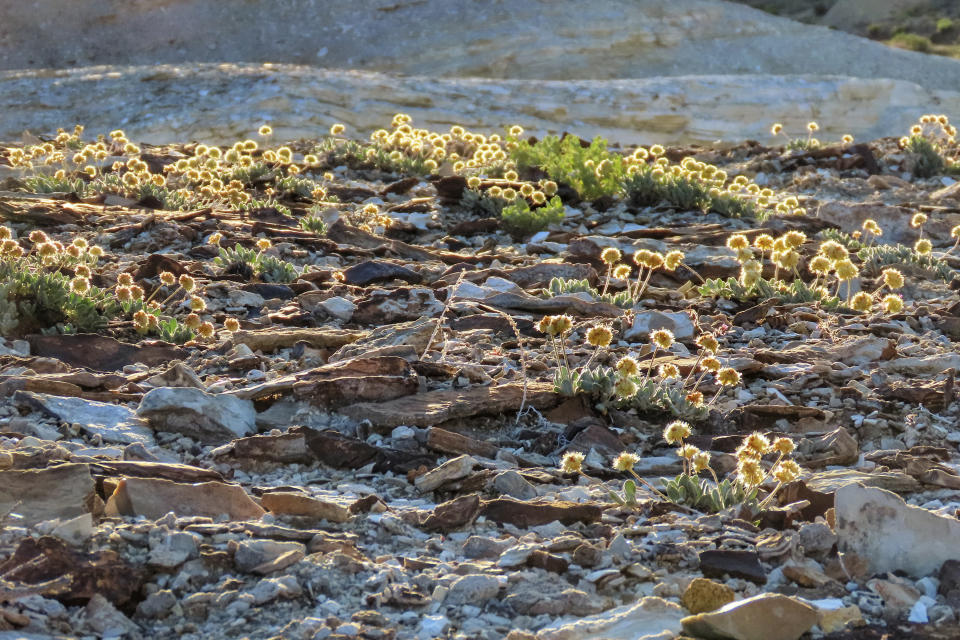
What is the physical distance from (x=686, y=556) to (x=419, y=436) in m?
1.36

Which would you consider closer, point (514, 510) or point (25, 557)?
point (25, 557)

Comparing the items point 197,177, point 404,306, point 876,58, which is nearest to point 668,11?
point 876,58

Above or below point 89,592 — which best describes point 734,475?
below

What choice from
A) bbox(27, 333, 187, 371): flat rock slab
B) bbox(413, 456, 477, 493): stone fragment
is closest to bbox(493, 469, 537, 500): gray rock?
bbox(413, 456, 477, 493): stone fragment

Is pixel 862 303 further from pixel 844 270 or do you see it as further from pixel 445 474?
pixel 445 474

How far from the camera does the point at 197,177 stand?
9.41 metres

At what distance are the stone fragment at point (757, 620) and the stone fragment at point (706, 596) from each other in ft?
0.39

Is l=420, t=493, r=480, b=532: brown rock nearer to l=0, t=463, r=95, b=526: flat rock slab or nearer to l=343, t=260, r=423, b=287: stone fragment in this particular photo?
l=0, t=463, r=95, b=526: flat rock slab

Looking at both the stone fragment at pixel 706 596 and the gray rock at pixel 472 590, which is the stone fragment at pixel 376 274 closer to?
the gray rock at pixel 472 590

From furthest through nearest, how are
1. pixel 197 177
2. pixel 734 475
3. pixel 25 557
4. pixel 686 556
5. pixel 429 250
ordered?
pixel 197 177 < pixel 429 250 < pixel 734 475 < pixel 686 556 < pixel 25 557

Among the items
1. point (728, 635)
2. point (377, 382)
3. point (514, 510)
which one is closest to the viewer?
point (728, 635)

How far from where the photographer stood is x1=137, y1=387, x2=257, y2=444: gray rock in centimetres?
402

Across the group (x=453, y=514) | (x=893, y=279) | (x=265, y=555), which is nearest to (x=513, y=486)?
(x=453, y=514)

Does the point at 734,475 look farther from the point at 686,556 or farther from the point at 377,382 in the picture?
the point at 377,382
